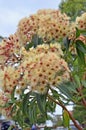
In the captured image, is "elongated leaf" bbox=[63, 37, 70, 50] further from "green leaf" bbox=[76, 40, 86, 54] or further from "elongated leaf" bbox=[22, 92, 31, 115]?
"elongated leaf" bbox=[22, 92, 31, 115]

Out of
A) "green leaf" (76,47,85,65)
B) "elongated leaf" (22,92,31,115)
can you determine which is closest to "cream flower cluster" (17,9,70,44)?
"green leaf" (76,47,85,65)

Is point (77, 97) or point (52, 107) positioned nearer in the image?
point (77, 97)

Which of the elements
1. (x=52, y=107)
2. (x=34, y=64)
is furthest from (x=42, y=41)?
(x=52, y=107)

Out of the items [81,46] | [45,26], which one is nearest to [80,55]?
[81,46]

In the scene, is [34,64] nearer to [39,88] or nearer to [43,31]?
[39,88]

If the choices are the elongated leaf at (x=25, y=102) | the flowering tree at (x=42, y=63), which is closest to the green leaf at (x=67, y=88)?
the flowering tree at (x=42, y=63)

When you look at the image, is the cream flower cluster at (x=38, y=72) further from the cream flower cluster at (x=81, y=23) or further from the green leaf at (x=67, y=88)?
the cream flower cluster at (x=81, y=23)

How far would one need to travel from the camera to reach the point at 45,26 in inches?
48.2

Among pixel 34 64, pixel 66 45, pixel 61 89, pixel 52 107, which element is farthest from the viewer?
pixel 52 107

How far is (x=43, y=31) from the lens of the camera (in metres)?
1.23

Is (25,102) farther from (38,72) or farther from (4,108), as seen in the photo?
(38,72)

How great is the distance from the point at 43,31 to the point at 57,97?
0.26m

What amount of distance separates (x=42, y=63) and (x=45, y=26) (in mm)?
269

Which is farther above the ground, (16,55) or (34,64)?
(16,55)
